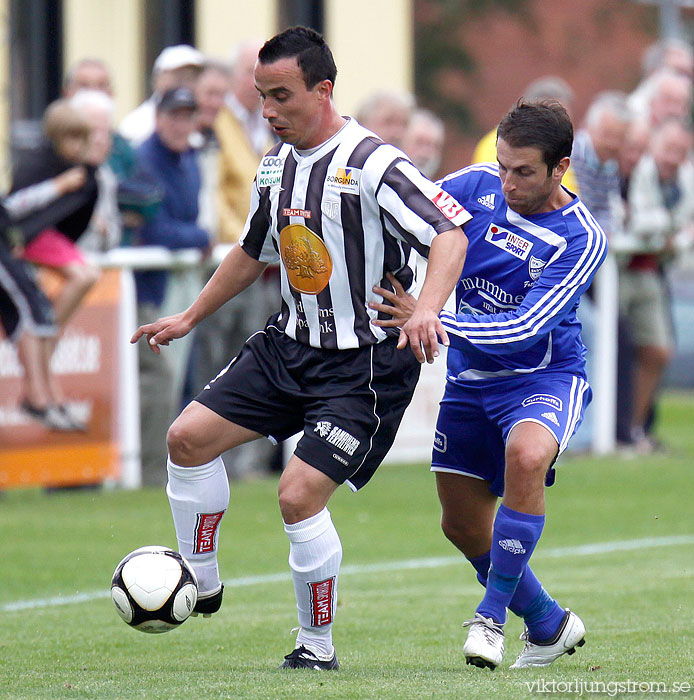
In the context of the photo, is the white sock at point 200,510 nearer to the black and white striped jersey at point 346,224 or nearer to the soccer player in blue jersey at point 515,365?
the black and white striped jersey at point 346,224

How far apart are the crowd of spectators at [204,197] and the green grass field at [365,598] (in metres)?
1.05

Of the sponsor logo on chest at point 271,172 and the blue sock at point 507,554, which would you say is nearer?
the blue sock at point 507,554

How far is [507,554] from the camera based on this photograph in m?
5.40

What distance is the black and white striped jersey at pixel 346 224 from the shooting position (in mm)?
5457

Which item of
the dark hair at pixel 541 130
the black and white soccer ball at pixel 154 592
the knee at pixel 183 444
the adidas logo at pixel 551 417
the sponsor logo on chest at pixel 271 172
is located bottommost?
the black and white soccer ball at pixel 154 592

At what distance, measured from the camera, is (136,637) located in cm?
648

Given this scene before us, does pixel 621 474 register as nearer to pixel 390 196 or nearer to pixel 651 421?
pixel 651 421

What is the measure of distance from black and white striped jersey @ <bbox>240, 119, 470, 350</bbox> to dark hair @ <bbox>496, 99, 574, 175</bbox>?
32 centimetres

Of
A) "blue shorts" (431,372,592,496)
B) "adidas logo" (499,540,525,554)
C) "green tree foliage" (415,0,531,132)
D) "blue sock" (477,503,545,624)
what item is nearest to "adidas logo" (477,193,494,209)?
"blue shorts" (431,372,592,496)

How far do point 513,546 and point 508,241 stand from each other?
1.10 meters

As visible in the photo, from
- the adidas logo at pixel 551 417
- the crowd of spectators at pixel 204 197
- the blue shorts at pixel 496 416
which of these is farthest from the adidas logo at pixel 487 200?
the crowd of spectators at pixel 204 197

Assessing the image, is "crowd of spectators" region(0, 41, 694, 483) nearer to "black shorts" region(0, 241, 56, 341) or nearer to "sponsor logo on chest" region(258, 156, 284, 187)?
"black shorts" region(0, 241, 56, 341)

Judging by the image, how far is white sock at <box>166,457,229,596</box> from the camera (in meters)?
5.74

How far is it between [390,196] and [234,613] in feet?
8.13
